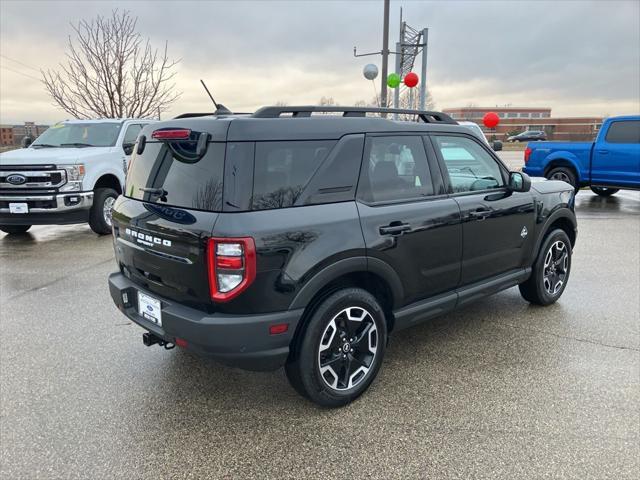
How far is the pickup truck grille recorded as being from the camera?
7559 millimetres

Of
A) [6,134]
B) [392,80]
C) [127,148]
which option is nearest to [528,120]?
[6,134]

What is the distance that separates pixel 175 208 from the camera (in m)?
2.82

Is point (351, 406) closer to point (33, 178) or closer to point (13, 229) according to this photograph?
point (33, 178)

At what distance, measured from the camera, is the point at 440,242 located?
11.3 feet

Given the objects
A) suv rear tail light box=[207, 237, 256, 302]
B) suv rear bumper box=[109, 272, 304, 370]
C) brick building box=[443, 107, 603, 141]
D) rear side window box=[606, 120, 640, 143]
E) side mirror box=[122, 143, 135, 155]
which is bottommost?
suv rear bumper box=[109, 272, 304, 370]

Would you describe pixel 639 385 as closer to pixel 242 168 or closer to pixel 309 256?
pixel 309 256

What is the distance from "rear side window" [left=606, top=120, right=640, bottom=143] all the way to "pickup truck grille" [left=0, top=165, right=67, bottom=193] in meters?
11.4

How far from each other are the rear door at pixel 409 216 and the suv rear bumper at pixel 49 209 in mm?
6288

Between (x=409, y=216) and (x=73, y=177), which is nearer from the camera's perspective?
(x=409, y=216)

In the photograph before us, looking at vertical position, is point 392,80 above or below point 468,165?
above

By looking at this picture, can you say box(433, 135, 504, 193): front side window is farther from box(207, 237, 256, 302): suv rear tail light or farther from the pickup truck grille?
the pickup truck grille

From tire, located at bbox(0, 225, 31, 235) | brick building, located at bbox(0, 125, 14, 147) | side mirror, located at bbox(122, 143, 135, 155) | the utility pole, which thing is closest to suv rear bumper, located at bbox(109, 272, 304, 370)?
side mirror, located at bbox(122, 143, 135, 155)

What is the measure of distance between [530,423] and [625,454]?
480 millimetres

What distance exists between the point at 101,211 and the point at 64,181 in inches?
30.6
